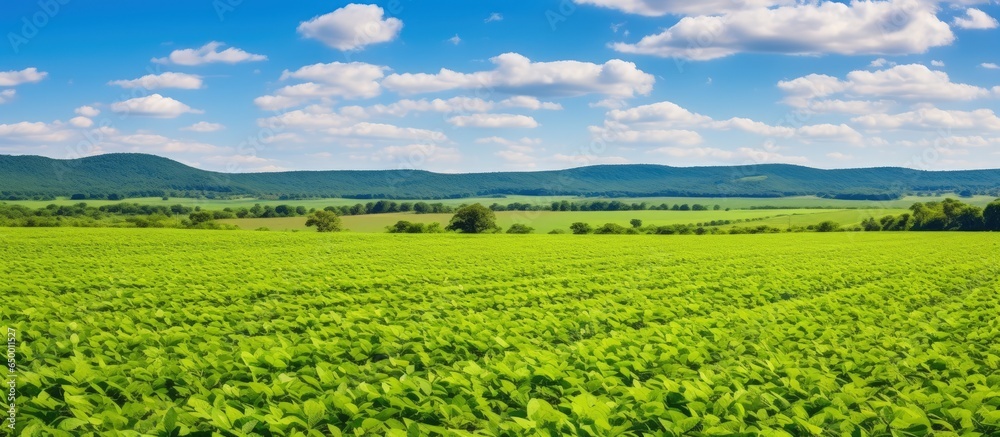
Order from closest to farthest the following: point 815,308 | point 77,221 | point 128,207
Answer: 1. point 815,308
2. point 77,221
3. point 128,207

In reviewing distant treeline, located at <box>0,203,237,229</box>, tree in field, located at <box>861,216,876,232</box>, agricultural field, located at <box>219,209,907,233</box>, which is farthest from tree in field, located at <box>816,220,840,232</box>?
distant treeline, located at <box>0,203,237,229</box>

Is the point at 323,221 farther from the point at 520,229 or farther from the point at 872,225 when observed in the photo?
the point at 872,225

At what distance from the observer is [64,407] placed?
554 centimetres

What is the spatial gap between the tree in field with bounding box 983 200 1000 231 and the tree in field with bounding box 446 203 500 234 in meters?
74.2

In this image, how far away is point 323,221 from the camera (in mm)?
90000

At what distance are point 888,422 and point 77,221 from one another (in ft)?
303

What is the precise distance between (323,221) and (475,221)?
21863mm

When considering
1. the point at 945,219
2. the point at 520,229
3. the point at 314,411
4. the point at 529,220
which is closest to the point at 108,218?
the point at 520,229

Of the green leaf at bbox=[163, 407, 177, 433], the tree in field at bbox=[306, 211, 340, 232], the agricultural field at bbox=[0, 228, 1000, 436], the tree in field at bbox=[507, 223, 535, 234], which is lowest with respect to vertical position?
the tree in field at bbox=[507, 223, 535, 234]

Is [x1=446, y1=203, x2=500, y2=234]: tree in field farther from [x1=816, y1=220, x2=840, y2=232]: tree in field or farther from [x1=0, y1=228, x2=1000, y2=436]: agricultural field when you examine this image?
[x1=0, y1=228, x2=1000, y2=436]: agricultural field

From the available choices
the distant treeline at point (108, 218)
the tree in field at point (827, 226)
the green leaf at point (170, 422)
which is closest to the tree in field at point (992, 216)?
the tree in field at point (827, 226)

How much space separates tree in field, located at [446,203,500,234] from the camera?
9000 centimetres

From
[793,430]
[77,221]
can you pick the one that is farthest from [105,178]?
[793,430]

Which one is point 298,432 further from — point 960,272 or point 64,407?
point 960,272
